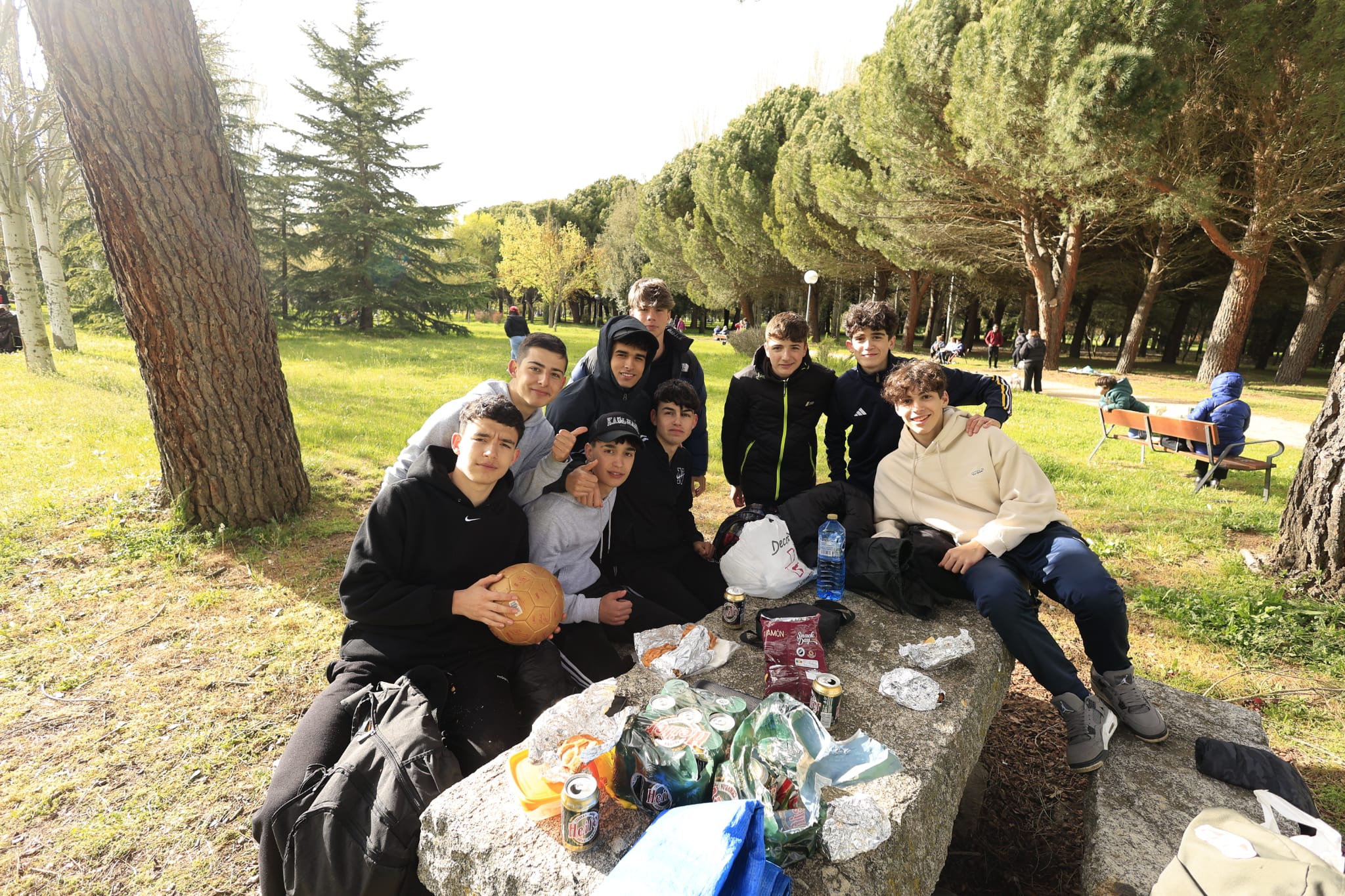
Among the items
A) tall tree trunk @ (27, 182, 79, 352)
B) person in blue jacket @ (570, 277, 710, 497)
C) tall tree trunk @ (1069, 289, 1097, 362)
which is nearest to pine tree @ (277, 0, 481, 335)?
tall tree trunk @ (27, 182, 79, 352)

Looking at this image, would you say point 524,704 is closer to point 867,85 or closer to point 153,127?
point 153,127

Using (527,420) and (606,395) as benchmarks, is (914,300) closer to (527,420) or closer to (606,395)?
(606,395)

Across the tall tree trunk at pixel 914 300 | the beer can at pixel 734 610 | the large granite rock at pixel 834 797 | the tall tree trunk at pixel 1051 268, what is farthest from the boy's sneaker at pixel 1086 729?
the tall tree trunk at pixel 914 300

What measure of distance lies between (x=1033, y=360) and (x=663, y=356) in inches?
565

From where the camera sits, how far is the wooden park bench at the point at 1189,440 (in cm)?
666

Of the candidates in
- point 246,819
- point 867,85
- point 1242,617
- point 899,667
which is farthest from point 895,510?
point 867,85

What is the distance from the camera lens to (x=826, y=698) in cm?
215

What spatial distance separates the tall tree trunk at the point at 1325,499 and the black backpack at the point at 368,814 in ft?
18.3

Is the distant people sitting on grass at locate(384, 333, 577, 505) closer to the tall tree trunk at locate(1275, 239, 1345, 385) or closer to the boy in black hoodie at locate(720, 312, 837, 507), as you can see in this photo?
the boy in black hoodie at locate(720, 312, 837, 507)

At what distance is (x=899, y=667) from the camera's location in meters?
2.56

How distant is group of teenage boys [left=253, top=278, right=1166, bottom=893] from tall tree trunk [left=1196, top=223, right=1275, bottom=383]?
56.2ft

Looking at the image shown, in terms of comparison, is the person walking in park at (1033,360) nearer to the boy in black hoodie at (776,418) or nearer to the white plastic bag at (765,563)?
the boy in black hoodie at (776,418)

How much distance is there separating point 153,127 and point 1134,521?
912cm

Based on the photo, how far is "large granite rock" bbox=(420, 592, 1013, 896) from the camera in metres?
1.64
